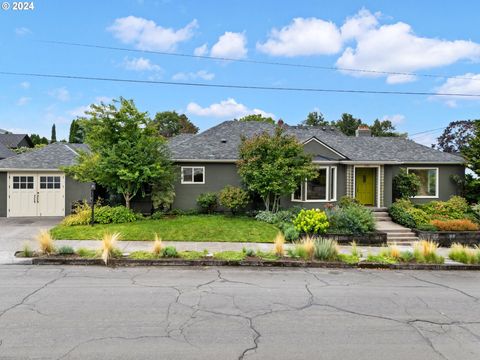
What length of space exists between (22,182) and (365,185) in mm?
18787

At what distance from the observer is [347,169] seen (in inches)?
762

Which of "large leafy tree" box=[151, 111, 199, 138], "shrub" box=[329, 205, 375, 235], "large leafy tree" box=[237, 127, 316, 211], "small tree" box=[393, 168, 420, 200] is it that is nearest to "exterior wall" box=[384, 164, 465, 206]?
"small tree" box=[393, 168, 420, 200]

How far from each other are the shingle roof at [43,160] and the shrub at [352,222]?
517 inches

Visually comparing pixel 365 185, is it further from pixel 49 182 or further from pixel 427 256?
pixel 49 182

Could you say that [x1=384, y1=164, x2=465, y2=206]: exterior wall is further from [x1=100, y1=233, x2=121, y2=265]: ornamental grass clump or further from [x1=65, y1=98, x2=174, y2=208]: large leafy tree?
[x1=100, y1=233, x2=121, y2=265]: ornamental grass clump

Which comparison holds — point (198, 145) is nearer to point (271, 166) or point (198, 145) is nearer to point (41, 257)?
point (271, 166)

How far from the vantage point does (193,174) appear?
19.0 m

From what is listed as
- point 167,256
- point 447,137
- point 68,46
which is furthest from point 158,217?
point 447,137

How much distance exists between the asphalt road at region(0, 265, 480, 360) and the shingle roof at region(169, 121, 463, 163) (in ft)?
36.1

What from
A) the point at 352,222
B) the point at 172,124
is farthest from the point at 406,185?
the point at 172,124

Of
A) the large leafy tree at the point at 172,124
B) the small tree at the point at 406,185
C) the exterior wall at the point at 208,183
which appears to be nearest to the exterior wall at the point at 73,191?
the exterior wall at the point at 208,183

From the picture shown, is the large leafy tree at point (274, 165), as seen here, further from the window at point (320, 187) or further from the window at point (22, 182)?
the window at point (22, 182)

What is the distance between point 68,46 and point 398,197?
18740 mm

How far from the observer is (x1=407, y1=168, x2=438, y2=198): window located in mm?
20750
